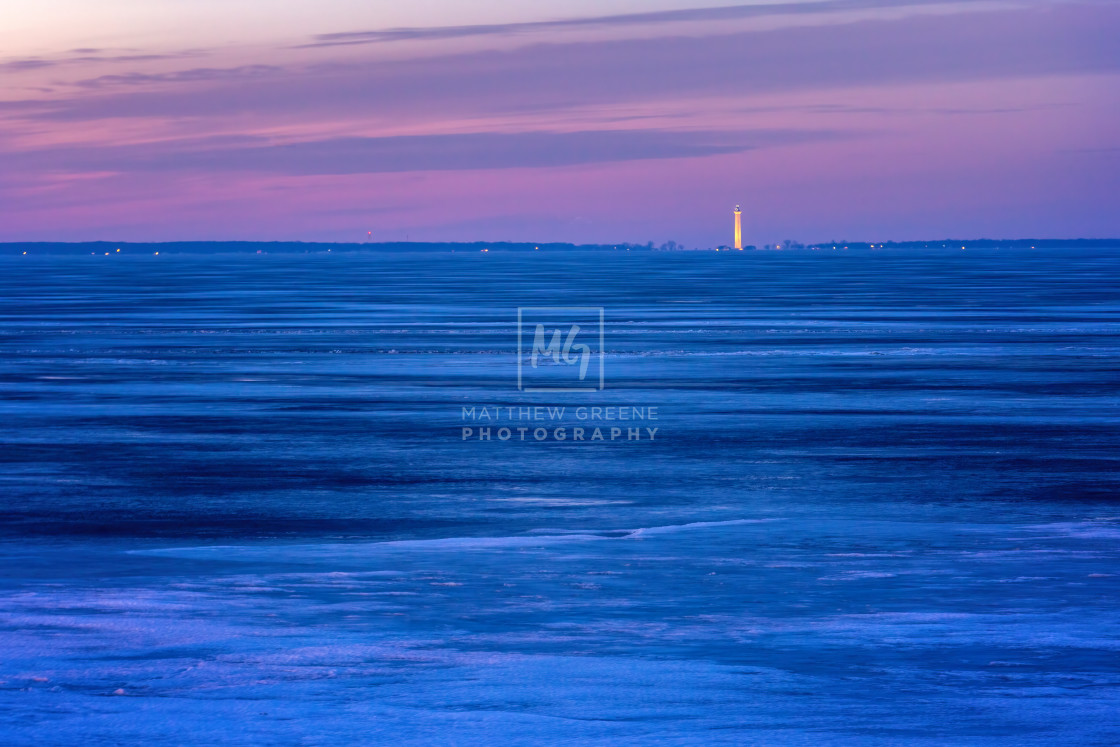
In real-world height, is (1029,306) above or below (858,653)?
above

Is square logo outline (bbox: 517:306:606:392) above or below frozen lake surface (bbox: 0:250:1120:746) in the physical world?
above

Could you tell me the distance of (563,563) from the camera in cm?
980

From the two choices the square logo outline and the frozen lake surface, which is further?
the square logo outline

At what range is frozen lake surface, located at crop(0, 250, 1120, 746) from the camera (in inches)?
257

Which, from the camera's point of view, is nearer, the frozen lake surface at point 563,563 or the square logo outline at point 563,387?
the frozen lake surface at point 563,563

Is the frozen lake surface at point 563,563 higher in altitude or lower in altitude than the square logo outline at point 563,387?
lower

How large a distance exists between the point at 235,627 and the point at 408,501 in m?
4.69

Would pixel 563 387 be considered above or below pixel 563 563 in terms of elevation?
above

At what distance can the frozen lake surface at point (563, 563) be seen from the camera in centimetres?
654

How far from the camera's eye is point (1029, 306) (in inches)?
2013

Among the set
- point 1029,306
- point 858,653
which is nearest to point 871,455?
point 858,653

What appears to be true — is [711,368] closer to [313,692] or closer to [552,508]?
[552,508]

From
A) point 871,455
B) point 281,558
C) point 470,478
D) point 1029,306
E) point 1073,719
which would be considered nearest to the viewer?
point 1073,719

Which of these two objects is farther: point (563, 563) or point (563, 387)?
point (563, 387)
